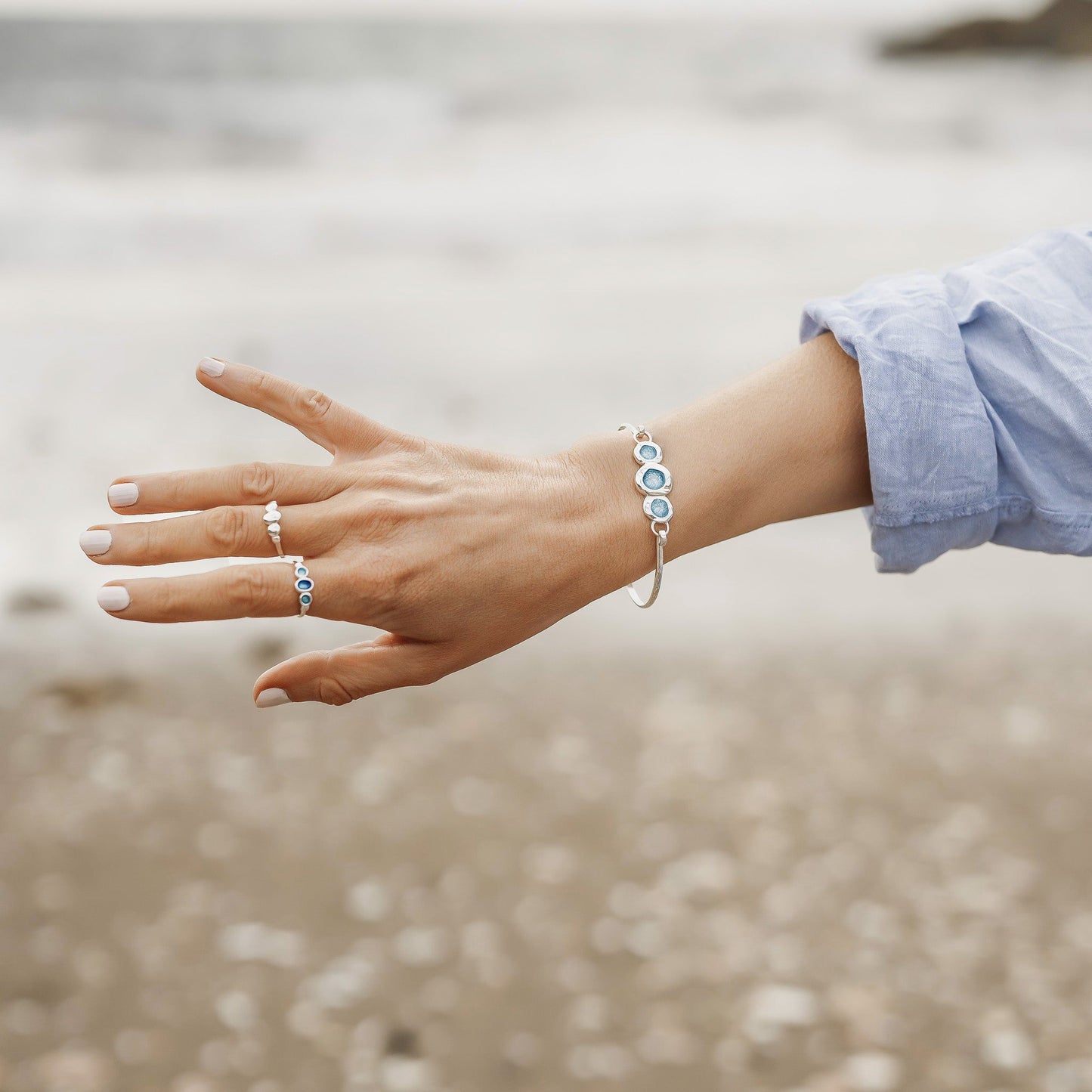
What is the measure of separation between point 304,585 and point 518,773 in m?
2.09

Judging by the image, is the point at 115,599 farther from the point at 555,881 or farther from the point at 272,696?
the point at 555,881

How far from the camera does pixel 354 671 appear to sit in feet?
4.02

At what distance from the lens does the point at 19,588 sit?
4.00 m

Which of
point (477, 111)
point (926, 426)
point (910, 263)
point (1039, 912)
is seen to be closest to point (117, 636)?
point (1039, 912)

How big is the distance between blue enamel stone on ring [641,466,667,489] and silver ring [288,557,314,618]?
1.29 ft

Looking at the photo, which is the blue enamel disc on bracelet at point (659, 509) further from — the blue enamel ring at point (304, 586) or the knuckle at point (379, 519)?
the blue enamel ring at point (304, 586)

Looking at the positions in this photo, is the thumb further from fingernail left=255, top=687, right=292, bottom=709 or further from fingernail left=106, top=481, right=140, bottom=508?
fingernail left=106, top=481, right=140, bottom=508

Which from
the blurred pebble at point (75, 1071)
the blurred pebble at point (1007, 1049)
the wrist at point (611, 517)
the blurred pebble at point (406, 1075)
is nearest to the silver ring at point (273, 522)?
the wrist at point (611, 517)

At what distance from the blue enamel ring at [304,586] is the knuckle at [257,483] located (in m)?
0.09

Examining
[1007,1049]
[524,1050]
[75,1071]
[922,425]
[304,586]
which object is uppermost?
[922,425]

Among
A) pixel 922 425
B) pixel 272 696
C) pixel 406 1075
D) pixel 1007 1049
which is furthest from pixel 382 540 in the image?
pixel 1007 1049

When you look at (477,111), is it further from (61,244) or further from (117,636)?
(117,636)

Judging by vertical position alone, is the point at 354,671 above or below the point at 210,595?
below

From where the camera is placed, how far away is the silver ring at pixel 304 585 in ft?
3.76
